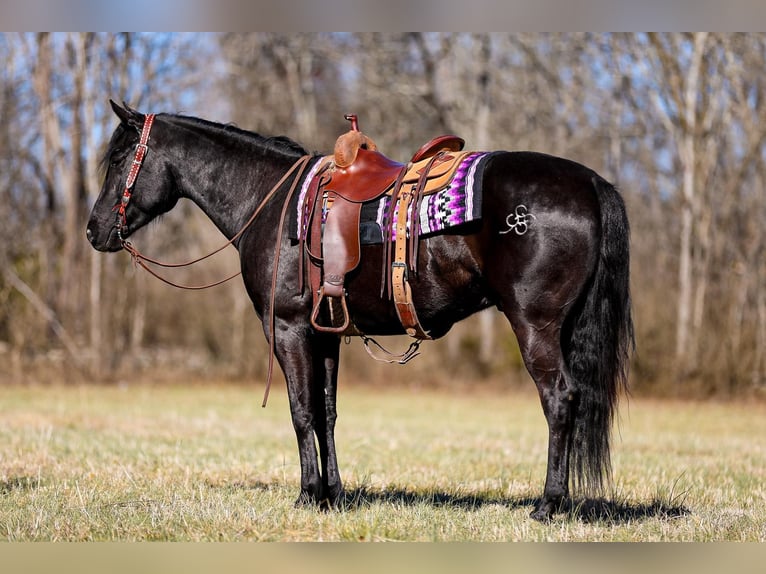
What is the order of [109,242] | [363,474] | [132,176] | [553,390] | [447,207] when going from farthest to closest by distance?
[363,474]
[109,242]
[132,176]
[447,207]
[553,390]

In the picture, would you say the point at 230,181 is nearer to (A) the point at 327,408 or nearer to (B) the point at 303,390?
(B) the point at 303,390

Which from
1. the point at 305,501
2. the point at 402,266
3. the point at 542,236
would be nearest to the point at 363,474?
the point at 305,501

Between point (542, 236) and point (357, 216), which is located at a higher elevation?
point (357, 216)

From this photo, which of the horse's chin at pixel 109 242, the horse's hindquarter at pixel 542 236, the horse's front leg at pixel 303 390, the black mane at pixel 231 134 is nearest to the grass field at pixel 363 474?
the horse's front leg at pixel 303 390

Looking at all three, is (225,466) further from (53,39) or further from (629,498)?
(53,39)

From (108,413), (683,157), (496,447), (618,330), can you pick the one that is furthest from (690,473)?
(683,157)

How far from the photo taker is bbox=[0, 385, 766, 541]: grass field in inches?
203

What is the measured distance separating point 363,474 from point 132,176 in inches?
131

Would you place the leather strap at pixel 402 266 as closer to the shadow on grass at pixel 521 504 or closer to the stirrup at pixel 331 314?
the stirrup at pixel 331 314

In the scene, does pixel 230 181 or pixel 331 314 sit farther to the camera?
pixel 230 181

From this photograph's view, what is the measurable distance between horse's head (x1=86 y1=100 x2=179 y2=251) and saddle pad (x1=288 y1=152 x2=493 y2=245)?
1.65 metres

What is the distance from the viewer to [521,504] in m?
6.24

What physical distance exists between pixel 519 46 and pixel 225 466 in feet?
50.8

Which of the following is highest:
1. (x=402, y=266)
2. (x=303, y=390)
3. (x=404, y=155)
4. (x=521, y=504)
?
(x=404, y=155)
